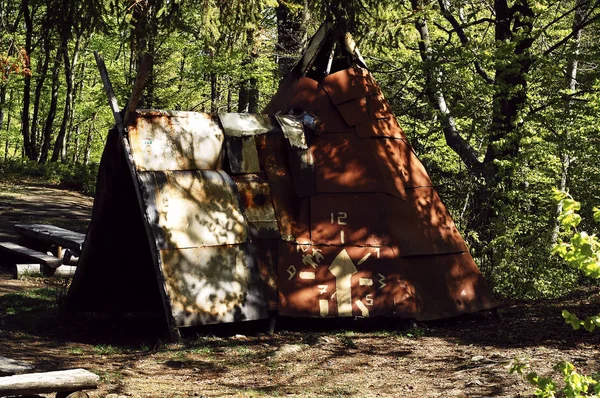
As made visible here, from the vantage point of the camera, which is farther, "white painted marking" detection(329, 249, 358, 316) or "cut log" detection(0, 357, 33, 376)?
"white painted marking" detection(329, 249, 358, 316)

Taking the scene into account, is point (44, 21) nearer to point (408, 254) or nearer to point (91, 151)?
point (408, 254)

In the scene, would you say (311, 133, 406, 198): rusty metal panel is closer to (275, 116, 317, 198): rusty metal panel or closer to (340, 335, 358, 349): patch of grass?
(275, 116, 317, 198): rusty metal panel

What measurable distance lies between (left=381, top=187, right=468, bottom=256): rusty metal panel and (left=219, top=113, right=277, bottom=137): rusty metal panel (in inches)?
68.0

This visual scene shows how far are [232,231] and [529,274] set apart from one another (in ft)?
18.2

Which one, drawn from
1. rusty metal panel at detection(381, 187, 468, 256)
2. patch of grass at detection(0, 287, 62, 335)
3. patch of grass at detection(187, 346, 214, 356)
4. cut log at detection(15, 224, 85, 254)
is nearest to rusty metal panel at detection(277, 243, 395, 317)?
rusty metal panel at detection(381, 187, 468, 256)

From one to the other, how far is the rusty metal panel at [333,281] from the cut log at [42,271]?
206 inches

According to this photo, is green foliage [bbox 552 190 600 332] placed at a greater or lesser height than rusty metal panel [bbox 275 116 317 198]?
lesser

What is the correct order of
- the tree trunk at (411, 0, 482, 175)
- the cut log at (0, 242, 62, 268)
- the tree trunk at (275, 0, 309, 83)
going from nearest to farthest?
the cut log at (0, 242, 62, 268) < the tree trunk at (411, 0, 482, 175) < the tree trunk at (275, 0, 309, 83)

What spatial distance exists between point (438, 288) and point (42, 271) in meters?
6.81

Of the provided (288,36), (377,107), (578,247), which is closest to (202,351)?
(377,107)

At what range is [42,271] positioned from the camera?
510 inches

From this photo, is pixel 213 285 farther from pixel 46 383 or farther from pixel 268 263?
pixel 46 383

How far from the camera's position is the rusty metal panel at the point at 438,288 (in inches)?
371

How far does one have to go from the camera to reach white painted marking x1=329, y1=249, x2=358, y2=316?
30.3ft
